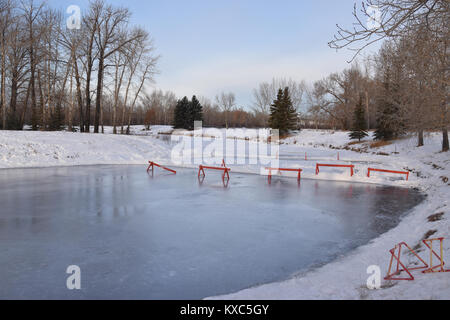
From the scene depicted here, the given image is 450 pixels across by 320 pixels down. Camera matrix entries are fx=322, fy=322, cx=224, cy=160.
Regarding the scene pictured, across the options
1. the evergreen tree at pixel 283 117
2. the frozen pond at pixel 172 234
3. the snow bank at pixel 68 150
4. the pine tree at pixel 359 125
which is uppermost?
the evergreen tree at pixel 283 117

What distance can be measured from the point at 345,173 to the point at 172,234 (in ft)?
44.3

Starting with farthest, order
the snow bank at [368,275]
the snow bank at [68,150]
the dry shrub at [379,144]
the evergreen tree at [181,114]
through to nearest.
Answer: the evergreen tree at [181,114]
the dry shrub at [379,144]
the snow bank at [68,150]
the snow bank at [368,275]

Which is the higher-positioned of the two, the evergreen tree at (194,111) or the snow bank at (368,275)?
the evergreen tree at (194,111)

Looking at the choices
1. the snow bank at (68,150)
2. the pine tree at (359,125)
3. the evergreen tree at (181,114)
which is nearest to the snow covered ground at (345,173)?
the snow bank at (68,150)

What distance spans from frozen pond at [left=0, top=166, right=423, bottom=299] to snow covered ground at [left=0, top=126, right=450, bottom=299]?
45 cm

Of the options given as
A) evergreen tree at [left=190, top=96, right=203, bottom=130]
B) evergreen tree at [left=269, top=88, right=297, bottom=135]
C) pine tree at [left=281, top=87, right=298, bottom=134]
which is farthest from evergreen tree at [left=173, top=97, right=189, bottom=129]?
pine tree at [left=281, top=87, right=298, bottom=134]

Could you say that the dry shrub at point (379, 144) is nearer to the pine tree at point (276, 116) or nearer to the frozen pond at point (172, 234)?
→ the pine tree at point (276, 116)

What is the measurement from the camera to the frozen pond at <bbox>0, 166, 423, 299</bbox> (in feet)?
14.7

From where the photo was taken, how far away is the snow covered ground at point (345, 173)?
402cm

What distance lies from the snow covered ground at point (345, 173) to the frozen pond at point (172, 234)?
0.45 meters

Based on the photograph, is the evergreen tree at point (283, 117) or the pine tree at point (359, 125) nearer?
the pine tree at point (359, 125)

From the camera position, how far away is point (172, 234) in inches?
264

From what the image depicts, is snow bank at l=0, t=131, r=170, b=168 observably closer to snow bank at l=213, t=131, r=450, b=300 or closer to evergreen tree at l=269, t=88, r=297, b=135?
snow bank at l=213, t=131, r=450, b=300
